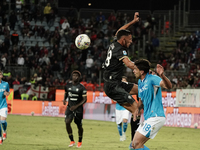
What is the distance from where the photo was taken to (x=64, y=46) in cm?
2891

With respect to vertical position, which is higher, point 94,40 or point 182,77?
point 94,40

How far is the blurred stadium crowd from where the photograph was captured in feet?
83.6

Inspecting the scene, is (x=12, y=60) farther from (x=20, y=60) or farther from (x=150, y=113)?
(x=150, y=113)

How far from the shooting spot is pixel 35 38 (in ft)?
99.9

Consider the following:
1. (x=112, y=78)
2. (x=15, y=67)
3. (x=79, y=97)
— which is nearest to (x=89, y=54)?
(x=15, y=67)

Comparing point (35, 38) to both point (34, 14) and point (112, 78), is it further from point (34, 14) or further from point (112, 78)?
point (112, 78)

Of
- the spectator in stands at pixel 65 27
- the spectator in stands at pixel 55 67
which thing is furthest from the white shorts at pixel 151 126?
the spectator in stands at pixel 65 27

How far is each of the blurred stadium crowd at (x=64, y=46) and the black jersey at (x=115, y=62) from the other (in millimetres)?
13853

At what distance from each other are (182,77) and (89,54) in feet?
27.6

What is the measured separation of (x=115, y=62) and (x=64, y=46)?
2066 centimetres

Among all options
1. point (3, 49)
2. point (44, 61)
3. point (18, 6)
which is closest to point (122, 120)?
point (44, 61)

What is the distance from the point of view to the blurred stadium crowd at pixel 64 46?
2548 centimetres

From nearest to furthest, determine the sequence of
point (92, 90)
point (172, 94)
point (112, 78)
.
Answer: point (112, 78), point (172, 94), point (92, 90)

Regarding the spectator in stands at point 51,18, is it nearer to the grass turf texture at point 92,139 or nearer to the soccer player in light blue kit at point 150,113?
the grass turf texture at point 92,139
